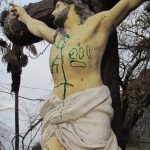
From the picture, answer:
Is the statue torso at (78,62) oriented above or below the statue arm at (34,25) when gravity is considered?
below

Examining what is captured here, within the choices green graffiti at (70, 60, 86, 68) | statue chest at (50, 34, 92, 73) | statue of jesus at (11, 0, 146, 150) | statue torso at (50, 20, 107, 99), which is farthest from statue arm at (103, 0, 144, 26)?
green graffiti at (70, 60, 86, 68)

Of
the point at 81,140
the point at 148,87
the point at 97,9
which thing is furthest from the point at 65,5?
the point at 148,87

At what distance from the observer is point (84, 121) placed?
3.62m

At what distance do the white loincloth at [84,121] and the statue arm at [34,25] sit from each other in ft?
2.49

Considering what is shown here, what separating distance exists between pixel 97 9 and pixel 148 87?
885cm

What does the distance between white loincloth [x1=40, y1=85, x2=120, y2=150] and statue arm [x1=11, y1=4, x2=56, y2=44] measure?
2.49ft

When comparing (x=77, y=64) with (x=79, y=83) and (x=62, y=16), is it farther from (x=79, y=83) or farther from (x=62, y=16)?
(x=62, y=16)

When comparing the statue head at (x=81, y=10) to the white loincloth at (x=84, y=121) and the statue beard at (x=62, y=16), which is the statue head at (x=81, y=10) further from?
the white loincloth at (x=84, y=121)

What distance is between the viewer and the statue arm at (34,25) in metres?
4.33

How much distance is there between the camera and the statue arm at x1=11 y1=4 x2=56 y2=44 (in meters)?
4.33

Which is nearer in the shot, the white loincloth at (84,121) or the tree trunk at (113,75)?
the white loincloth at (84,121)

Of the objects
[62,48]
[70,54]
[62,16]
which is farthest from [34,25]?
[70,54]

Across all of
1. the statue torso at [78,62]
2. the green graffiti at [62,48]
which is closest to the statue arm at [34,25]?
the green graffiti at [62,48]

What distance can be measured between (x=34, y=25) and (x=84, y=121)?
1226mm
